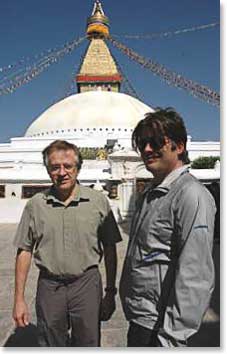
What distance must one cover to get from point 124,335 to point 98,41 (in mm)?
30747

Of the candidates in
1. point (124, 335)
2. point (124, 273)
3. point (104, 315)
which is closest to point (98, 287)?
point (104, 315)

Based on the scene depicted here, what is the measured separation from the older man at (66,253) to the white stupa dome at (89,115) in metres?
20.5

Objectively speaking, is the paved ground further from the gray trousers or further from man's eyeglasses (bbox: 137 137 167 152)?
man's eyeglasses (bbox: 137 137 167 152)

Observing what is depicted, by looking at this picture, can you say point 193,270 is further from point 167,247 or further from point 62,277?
point 62,277

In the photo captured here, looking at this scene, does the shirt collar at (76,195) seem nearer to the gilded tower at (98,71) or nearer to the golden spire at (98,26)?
the golden spire at (98,26)

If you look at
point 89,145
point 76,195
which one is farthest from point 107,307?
point 89,145

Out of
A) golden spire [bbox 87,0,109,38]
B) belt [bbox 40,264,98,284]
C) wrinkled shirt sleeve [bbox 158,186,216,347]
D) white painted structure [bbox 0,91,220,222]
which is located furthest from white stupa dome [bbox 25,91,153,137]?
A: wrinkled shirt sleeve [bbox 158,186,216,347]

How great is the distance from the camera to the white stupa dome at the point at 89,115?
2248 centimetres

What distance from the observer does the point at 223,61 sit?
5.33 feet

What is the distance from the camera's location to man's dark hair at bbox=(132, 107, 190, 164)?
119cm

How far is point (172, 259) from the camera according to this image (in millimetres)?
1142

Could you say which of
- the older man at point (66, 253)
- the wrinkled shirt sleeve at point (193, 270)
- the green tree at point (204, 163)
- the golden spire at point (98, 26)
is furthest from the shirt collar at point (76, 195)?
the golden spire at point (98, 26)

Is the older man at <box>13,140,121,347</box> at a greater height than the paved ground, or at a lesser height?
greater

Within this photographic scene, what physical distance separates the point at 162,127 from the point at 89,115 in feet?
73.7
